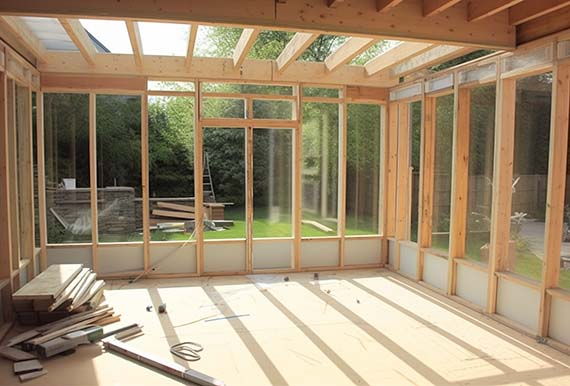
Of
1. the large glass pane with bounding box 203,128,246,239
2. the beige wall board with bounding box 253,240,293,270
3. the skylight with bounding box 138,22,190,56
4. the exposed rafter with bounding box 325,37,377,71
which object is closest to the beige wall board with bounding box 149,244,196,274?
the large glass pane with bounding box 203,128,246,239

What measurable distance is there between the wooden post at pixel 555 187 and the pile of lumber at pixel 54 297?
15.1 feet

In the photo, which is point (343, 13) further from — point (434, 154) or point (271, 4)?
point (434, 154)

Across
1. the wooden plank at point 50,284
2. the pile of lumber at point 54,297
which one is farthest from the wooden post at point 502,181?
the wooden plank at point 50,284

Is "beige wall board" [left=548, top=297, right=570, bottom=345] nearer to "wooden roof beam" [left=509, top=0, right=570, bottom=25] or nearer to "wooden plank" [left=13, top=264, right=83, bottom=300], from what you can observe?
"wooden roof beam" [left=509, top=0, right=570, bottom=25]

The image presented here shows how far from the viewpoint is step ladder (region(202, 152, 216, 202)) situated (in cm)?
687

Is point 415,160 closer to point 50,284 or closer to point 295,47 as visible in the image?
point 295,47

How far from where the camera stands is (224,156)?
6957 millimetres

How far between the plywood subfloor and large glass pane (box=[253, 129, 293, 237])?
3.67ft

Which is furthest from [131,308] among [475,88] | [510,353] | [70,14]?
[475,88]

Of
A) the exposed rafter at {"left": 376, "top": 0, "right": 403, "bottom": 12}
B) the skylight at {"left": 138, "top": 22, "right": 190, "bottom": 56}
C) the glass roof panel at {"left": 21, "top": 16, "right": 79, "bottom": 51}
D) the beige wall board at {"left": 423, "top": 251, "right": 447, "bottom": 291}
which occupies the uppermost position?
the skylight at {"left": 138, "top": 22, "right": 190, "bottom": 56}

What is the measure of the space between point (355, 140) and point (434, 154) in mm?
1398

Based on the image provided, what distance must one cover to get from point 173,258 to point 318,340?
314 centimetres

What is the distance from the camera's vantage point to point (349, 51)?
215 inches

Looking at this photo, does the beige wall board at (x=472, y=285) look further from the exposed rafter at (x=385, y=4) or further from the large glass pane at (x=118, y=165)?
the large glass pane at (x=118, y=165)
